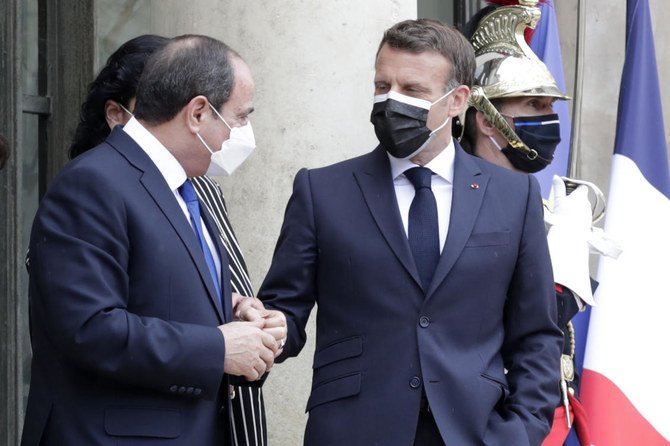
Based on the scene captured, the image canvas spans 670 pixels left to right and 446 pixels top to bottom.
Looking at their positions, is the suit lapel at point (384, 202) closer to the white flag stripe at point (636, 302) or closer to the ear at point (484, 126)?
the ear at point (484, 126)

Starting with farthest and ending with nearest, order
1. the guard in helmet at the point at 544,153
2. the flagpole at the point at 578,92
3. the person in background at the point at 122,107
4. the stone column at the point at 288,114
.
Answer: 1. the flagpole at the point at 578,92
2. the stone column at the point at 288,114
3. the guard in helmet at the point at 544,153
4. the person in background at the point at 122,107

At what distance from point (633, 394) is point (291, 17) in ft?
6.74

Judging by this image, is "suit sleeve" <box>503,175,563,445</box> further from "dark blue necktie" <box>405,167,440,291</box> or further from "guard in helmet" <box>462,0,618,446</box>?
"guard in helmet" <box>462,0,618,446</box>

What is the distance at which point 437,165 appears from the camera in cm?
376

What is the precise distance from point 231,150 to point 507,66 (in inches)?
62.5

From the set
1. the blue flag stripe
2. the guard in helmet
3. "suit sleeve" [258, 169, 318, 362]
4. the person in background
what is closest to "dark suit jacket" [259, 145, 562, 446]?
"suit sleeve" [258, 169, 318, 362]

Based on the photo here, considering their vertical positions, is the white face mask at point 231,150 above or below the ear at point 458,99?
below

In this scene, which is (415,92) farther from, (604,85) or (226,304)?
(604,85)

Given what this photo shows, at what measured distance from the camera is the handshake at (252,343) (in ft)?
10.4

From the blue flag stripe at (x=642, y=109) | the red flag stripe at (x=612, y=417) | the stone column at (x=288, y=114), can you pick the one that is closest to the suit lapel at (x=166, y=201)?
the stone column at (x=288, y=114)

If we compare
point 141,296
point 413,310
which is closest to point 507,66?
point 413,310

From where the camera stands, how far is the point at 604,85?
25.2 ft

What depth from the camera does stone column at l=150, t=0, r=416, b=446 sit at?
15.3 feet

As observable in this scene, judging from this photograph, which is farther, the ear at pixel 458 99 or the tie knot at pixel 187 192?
the ear at pixel 458 99
